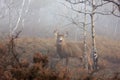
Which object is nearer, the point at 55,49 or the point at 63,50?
the point at 63,50

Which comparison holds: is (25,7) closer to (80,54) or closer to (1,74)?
(80,54)

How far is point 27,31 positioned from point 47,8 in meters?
17.8

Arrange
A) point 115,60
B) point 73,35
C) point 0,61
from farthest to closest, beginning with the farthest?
point 73,35
point 115,60
point 0,61

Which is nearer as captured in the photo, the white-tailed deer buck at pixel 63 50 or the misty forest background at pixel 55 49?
the misty forest background at pixel 55 49

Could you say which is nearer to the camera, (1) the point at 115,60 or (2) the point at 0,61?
(2) the point at 0,61

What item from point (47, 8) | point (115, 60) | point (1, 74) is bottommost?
point (115, 60)

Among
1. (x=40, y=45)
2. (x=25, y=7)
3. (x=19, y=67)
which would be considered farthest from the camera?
(x=25, y=7)

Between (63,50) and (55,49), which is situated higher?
(63,50)

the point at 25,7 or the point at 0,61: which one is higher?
the point at 25,7

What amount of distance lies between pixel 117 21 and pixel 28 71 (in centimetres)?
4128

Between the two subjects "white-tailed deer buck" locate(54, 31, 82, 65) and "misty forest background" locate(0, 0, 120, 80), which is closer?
"misty forest background" locate(0, 0, 120, 80)

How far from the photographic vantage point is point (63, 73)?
26.1 ft

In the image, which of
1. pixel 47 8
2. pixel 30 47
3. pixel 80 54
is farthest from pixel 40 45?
pixel 47 8

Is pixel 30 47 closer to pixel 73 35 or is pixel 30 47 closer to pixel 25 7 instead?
pixel 73 35
